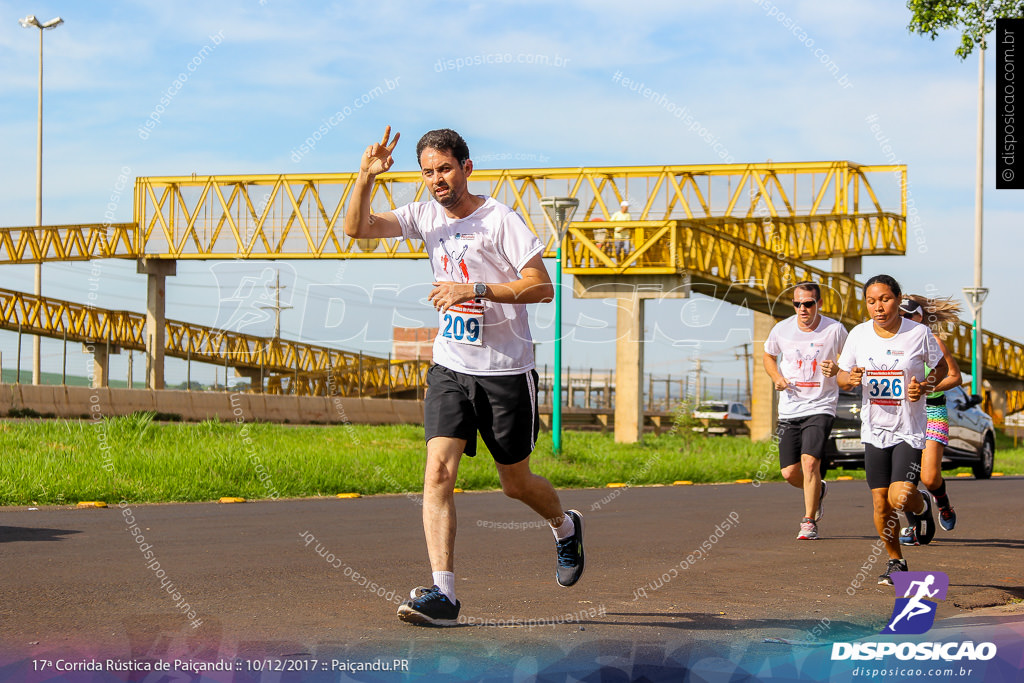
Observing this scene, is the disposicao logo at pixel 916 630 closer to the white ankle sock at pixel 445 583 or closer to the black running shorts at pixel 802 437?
the white ankle sock at pixel 445 583

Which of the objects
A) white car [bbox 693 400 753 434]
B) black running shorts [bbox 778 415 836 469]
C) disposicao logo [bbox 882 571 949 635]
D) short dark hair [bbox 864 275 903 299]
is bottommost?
white car [bbox 693 400 753 434]

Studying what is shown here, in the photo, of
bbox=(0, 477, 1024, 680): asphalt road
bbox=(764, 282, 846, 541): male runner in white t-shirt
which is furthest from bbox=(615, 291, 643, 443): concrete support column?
bbox=(764, 282, 846, 541): male runner in white t-shirt

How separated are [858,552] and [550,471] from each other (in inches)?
323

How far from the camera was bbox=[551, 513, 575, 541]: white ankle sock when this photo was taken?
21.2ft

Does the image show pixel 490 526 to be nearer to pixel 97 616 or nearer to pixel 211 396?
pixel 97 616

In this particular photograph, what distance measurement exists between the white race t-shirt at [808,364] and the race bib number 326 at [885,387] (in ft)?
7.42

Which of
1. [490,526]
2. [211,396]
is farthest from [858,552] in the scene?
[211,396]

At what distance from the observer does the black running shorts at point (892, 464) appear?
25.6 feet

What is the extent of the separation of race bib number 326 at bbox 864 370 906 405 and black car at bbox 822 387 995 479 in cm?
1048

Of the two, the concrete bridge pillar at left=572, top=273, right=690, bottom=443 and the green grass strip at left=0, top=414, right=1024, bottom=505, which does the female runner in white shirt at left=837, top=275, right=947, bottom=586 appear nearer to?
the green grass strip at left=0, top=414, right=1024, bottom=505

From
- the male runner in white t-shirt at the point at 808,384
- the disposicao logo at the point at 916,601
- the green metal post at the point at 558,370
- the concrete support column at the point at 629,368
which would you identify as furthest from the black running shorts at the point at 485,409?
the concrete support column at the point at 629,368

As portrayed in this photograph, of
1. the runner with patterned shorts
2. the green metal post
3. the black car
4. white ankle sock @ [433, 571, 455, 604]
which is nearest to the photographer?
white ankle sock @ [433, 571, 455, 604]

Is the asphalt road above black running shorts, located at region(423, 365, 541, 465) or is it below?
below

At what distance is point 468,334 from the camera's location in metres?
5.96
